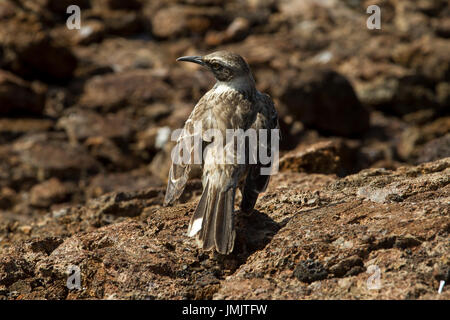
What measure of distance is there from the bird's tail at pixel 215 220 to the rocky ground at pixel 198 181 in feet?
0.67

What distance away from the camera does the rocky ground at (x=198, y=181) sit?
4.47 meters

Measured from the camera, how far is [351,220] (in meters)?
4.89

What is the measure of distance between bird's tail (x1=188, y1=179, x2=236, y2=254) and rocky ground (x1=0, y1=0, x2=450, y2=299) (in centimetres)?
20

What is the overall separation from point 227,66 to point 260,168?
125 centimetres

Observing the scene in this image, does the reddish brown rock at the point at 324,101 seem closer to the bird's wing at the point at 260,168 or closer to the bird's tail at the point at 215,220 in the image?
the bird's wing at the point at 260,168

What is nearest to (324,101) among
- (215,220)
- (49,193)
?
(49,193)

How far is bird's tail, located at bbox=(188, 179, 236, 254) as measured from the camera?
466 cm

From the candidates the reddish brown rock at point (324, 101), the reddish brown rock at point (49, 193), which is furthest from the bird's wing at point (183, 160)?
the reddish brown rock at point (324, 101)

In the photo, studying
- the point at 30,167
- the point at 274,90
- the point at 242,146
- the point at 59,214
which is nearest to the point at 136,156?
the point at 30,167

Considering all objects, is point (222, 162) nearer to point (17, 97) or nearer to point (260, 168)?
point (260, 168)

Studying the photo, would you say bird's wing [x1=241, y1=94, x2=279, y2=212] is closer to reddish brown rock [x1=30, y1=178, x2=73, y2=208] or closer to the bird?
the bird

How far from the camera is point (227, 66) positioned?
6.11 metres
